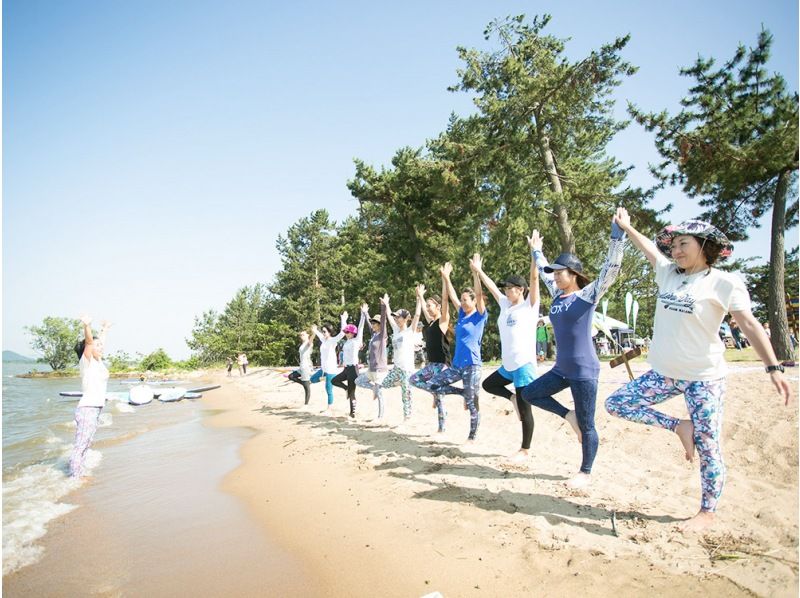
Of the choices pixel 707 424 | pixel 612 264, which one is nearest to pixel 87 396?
pixel 612 264

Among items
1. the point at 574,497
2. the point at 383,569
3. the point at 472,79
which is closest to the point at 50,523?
the point at 383,569

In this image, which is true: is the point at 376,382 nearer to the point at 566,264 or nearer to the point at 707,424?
the point at 566,264

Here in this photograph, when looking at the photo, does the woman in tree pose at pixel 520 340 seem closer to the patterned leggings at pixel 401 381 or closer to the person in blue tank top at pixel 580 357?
the person in blue tank top at pixel 580 357

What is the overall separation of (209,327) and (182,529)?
7309cm

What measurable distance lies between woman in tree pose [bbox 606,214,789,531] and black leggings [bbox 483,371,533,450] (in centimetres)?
188

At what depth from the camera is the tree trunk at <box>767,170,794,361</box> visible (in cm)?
1251

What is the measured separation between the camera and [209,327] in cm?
7100

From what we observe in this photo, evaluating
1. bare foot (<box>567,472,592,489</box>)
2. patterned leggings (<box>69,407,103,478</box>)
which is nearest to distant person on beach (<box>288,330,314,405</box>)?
patterned leggings (<box>69,407,103,478</box>)

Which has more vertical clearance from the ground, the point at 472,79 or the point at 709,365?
the point at 472,79

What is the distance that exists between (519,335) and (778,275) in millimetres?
12517

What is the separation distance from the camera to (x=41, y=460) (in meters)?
7.68

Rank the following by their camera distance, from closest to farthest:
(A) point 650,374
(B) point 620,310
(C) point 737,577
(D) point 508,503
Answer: (C) point 737,577 → (A) point 650,374 → (D) point 508,503 → (B) point 620,310

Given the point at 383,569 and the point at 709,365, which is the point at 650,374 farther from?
the point at 383,569

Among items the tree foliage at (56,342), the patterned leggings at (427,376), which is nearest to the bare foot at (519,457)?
the patterned leggings at (427,376)
